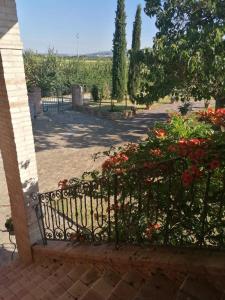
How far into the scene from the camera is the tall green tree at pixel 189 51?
885 cm

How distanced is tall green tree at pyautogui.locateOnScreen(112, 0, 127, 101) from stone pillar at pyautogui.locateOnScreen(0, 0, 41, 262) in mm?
16672

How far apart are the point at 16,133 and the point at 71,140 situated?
9.32m

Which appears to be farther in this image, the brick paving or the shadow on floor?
the shadow on floor

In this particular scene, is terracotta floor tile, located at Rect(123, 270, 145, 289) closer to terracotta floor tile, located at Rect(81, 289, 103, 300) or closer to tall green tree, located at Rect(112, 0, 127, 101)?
terracotta floor tile, located at Rect(81, 289, 103, 300)

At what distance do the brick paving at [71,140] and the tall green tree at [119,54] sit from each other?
9.62 feet

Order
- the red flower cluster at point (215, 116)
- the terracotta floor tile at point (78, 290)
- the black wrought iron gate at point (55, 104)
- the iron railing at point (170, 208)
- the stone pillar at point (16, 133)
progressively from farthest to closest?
the black wrought iron gate at point (55, 104)
the red flower cluster at point (215, 116)
the stone pillar at point (16, 133)
the terracotta floor tile at point (78, 290)
the iron railing at point (170, 208)

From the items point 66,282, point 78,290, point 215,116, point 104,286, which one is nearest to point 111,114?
point 215,116

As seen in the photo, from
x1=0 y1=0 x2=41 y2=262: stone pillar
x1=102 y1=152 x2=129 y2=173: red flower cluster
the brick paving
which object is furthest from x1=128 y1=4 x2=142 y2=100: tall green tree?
x1=102 y1=152 x2=129 y2=173: red flower cluster

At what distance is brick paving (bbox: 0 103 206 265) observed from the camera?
9461 millimetres

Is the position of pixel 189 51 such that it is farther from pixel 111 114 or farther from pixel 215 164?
pixel 111 114

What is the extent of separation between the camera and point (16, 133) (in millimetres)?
4363

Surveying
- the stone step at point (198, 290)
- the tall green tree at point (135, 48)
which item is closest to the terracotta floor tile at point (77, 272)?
the stone step at point (198, 290)

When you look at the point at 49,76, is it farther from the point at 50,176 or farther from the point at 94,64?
the point at 50,176

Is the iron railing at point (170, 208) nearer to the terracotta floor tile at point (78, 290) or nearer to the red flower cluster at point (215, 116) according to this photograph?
the terracotta floor tile at point (78, 290)
